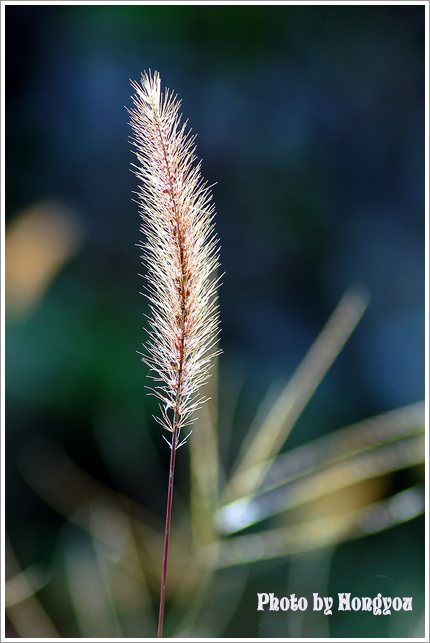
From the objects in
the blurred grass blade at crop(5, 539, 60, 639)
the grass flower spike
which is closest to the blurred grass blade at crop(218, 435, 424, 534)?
the blurred grass blade at crop(5, 539, 60, 639)

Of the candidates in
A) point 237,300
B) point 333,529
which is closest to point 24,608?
point 333,529

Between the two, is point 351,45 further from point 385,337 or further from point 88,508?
point 88,508

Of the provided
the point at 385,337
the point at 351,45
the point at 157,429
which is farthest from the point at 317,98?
the point at 157,429

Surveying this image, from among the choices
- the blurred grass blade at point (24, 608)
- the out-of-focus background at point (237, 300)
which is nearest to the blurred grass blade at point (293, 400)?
the out-of-focus background at point (237, 300)

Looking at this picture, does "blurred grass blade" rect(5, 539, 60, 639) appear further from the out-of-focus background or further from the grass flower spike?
the grass flower spike

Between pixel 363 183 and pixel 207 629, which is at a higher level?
pixel 363 183

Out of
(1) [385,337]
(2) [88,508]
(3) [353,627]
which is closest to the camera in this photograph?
(3) [353,627]

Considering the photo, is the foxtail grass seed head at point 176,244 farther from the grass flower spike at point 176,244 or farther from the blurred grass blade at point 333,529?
the blurred grass blade at point 333,529

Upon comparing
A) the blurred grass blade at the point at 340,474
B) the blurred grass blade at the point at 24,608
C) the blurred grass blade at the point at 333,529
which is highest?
the blurred grass blade at the point at 340,474
